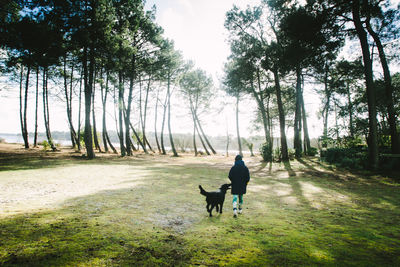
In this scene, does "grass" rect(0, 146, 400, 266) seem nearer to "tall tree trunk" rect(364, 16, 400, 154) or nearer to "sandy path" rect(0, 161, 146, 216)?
"sandy path" rect(0, 161, 146, 216)

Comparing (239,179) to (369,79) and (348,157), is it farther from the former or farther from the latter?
(348,157)

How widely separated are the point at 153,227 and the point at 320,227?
3896 millimetres

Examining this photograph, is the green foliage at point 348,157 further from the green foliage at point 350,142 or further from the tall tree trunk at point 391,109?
the tall tree trunk at point 391,109

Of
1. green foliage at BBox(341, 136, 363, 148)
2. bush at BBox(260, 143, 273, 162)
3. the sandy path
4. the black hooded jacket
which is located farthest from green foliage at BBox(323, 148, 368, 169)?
the sandy path

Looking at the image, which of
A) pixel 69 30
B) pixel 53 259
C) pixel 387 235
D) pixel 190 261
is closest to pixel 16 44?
pixel 69 30

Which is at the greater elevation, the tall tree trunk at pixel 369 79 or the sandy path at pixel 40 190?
the tall tree trunk at pixel 369 79

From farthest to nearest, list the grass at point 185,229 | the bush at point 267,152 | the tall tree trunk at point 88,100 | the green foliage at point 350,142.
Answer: the bush at point 267,152 → the tall tree trunk at point 88,100 → the green foliage at point 350,142 → the grass at point 185,229

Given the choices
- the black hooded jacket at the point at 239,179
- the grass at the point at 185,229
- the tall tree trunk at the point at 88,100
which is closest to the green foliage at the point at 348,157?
the grass at the point at 185,229

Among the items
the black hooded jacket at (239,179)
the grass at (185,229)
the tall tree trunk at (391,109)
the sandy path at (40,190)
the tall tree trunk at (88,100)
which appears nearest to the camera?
the grass at (185,229)

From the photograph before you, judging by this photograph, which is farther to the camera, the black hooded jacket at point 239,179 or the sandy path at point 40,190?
the black hooded jacket at point 239,179

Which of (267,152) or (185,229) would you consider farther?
(267,152)

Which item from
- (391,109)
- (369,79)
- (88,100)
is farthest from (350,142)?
(88,100)

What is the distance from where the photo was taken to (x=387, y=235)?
4039 mm

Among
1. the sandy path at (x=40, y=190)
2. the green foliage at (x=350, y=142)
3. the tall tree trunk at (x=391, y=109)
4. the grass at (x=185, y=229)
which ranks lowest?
the grass at (x=185, y=229)
